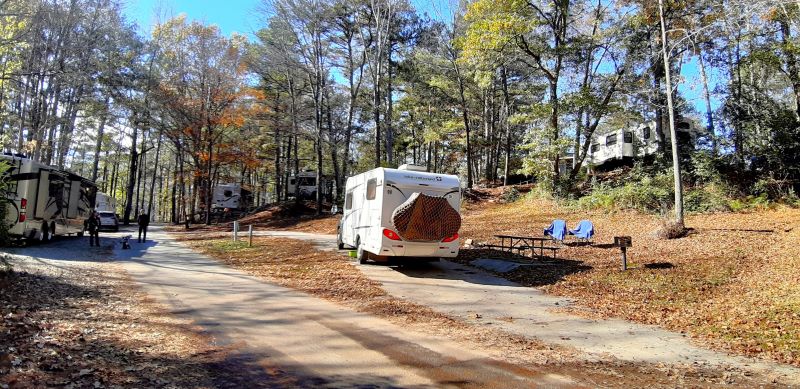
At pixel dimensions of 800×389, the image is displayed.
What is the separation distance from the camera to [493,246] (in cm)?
1475

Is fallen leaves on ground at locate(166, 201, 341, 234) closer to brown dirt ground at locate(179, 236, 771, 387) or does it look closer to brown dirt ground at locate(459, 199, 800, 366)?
brown dirt ground at locate(179, 236, 771, 387)

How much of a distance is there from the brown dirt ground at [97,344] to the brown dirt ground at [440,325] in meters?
2.90

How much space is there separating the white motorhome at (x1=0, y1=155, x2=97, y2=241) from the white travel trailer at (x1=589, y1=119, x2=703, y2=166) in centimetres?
2403

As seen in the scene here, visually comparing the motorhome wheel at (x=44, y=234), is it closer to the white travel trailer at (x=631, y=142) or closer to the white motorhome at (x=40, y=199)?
the white motorhome at (x=40, y=199)

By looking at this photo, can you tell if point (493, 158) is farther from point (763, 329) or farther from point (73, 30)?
point (763, 329)

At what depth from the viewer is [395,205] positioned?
1189cm

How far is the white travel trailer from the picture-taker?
2461cm

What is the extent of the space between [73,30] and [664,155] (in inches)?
1089

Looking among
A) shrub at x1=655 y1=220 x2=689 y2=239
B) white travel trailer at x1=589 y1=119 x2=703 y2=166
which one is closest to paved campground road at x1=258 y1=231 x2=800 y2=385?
shrub at x1=655 y1=220 x2=689 y2=239

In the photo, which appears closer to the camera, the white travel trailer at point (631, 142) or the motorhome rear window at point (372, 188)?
the motorhome rear window at point (372, 188)

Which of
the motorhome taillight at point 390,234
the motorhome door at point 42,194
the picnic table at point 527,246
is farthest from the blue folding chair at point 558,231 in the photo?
the motorhome door at point 42,194

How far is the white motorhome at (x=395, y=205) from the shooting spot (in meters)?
11.6

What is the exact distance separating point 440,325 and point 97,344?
4.32 meters

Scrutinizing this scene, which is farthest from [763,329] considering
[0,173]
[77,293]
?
[0,173]
